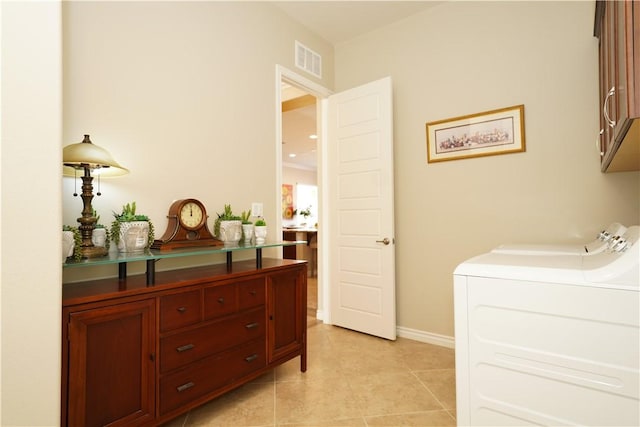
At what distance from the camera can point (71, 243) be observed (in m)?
1.42

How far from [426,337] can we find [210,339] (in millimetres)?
2029

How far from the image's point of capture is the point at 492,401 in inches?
56.1

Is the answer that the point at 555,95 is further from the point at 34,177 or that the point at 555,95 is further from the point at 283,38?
the point at 34,177

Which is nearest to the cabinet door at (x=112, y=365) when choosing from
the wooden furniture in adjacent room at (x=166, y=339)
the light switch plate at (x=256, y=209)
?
the wooden furniture in adjacent room at (x=166, y=339)

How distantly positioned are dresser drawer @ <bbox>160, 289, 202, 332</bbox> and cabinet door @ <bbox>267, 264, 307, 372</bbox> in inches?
19.5

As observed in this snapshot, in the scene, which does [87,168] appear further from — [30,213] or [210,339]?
[210,339]

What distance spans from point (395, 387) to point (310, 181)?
8510mm

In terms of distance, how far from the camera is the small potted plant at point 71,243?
Result: 1385mm

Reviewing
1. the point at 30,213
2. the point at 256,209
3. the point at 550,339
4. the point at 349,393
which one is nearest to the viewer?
the point at 30,213

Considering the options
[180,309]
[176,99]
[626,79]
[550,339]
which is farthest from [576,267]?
[176,99]

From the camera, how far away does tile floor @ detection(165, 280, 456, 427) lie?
5.88ft

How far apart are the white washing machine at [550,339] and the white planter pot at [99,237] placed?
1.79 metres

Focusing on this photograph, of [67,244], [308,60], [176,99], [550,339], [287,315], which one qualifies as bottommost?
[287,315]

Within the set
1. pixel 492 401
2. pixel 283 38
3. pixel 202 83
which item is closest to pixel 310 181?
pixel 283 38
